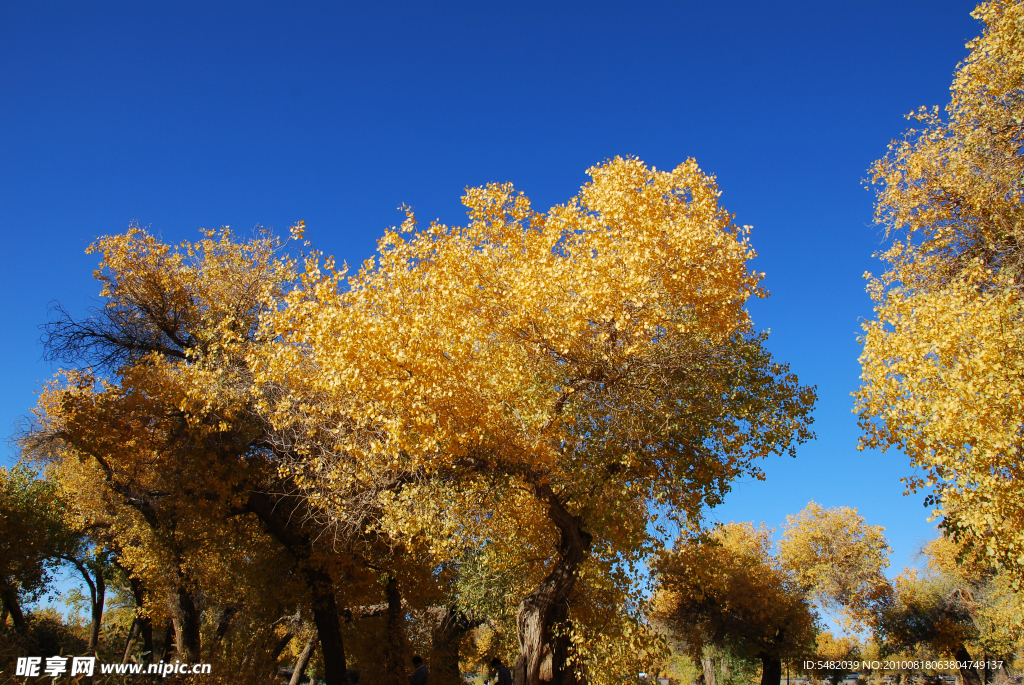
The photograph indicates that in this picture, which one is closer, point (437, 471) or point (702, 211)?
point (437, 471)

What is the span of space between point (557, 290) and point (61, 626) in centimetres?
3211

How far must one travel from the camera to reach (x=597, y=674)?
38.4 feet

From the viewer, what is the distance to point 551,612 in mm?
11812

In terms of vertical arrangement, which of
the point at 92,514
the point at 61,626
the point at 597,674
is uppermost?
the point at 92,514

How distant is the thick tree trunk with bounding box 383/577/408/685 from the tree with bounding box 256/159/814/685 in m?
7.62

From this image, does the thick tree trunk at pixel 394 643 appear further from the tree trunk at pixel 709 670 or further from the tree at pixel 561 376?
the tree trunk at pixel 709 670

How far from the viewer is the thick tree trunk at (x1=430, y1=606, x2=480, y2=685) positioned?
1803 cm

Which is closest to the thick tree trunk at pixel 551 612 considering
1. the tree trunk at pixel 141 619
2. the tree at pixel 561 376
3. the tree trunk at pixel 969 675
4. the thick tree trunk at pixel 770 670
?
the tree at pixel 561 376

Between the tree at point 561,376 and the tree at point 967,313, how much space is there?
6.30ft

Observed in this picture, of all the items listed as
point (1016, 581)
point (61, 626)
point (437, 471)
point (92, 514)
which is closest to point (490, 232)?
point (437, 471)

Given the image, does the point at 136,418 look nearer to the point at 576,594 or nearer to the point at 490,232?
the point at 490,232

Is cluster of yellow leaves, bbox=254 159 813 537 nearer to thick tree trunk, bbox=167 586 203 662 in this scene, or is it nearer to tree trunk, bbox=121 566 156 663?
thick tree trunk, bbox=167 586 203 662

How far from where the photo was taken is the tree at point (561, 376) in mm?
10484

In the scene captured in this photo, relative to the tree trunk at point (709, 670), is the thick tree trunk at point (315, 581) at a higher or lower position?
higher
